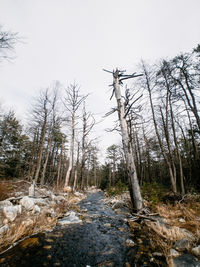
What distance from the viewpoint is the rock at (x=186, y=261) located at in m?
1.58

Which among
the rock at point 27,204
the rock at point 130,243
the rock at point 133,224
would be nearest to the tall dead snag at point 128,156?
the rock at point 133,224

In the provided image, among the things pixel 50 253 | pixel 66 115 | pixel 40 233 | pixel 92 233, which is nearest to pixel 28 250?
pixel 50 253

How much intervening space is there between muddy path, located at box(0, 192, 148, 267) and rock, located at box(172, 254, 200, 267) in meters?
0.66

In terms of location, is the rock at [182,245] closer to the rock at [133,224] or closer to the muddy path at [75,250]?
the muddy path at [75,250]

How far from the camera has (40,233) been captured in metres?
2.66

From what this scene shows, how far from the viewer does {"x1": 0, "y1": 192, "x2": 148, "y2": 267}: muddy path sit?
1782mm

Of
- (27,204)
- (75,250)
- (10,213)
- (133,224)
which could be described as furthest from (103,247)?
(27,204)

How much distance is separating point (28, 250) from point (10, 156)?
17.9 metres

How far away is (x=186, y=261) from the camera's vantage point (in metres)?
1.63

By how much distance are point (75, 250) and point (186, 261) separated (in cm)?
192

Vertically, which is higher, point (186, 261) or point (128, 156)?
point (128, 156)

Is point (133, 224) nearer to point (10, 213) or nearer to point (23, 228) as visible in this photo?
point (23, 228)

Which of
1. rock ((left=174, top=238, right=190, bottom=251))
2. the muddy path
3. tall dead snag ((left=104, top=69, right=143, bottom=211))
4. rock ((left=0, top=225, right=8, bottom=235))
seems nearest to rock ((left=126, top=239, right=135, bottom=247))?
the muddy path

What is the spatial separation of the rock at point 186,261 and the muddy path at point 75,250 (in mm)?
656
